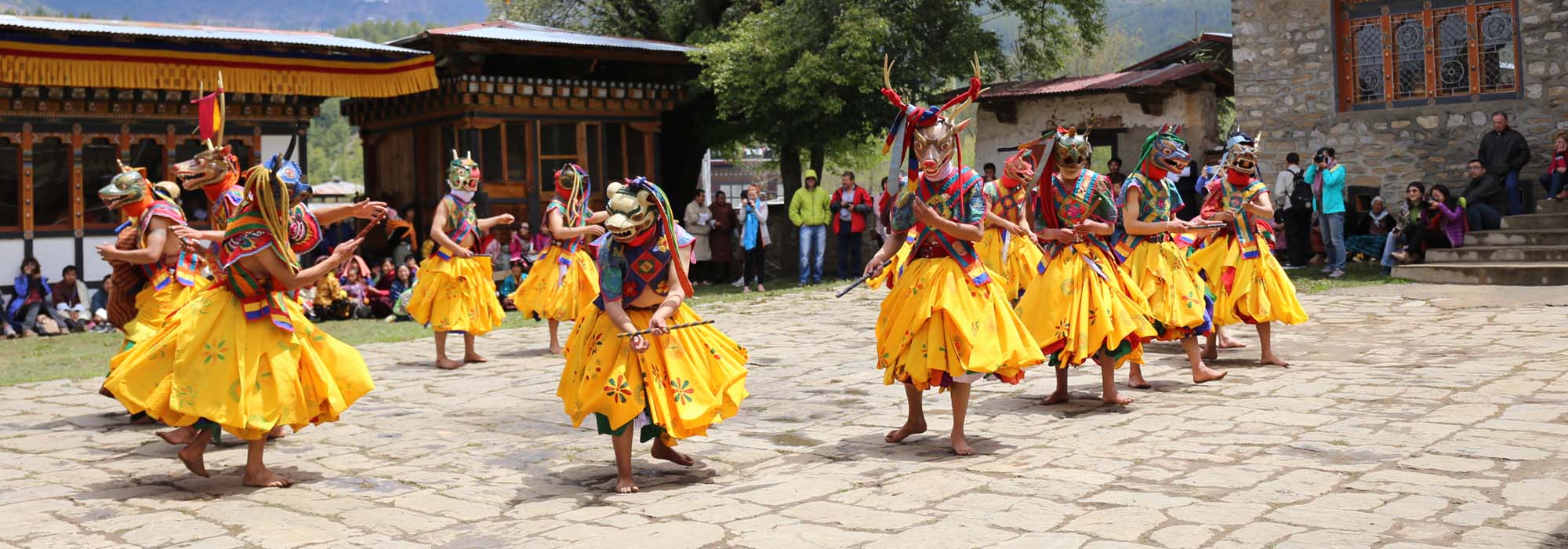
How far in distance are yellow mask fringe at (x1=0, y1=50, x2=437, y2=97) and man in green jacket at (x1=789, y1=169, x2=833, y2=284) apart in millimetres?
5458

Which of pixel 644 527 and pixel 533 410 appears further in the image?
pixel 533 410

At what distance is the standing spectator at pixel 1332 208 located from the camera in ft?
56.2

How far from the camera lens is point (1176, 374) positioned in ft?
30.7

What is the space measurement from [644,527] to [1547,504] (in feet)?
11.5

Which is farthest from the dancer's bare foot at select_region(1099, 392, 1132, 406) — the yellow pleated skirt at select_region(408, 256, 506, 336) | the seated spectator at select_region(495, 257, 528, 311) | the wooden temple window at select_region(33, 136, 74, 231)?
the wooden temple window at select_region(33, 136, 74, 231)

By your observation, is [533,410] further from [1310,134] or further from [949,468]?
[1310,134]

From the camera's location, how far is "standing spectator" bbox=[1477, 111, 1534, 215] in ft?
55.2

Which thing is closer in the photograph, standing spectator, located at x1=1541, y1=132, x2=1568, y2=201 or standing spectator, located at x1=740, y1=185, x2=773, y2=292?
standing spectator, located at x1=1541, y1=132, x2=1568, y2=201

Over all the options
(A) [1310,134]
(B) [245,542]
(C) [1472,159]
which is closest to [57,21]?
(B) [245,542]

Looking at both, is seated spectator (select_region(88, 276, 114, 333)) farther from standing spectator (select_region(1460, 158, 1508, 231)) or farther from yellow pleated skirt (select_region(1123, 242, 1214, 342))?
standing spectator (select_region(1460, 158, 1508, 231))

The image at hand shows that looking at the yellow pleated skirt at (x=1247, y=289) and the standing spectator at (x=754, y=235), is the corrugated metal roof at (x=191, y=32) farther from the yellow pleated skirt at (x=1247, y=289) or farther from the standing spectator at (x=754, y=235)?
the yellow pleated skirt at (x=1247, y=289)

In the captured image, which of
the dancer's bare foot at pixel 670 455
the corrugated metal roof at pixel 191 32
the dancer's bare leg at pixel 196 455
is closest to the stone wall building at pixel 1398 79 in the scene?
the corrugated metal roof at pixel 191 32

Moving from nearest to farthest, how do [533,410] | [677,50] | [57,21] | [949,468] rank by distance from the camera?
[949,468] → [533,410] → [57,21] → [677,50]

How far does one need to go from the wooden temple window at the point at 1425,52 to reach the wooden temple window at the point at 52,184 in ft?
54.7
